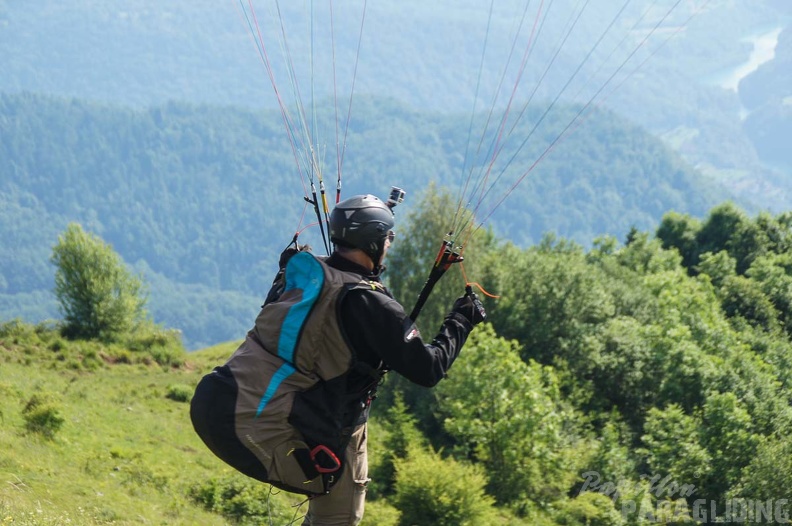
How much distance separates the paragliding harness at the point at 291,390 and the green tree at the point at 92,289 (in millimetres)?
47834

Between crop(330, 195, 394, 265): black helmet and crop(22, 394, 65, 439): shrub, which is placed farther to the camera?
crop(22, 394, 65, 439): shrub

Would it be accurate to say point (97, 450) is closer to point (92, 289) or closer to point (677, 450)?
point (677, 450)

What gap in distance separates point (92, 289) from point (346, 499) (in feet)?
173

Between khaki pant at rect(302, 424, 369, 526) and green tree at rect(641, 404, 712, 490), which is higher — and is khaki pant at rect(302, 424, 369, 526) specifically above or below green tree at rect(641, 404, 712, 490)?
below

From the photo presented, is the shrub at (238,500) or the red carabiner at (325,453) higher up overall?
the shrub at (238,500)

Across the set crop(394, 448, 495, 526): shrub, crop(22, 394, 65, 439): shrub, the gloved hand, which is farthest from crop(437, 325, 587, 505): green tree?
the gloved hand

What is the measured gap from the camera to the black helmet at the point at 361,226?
6.46 m

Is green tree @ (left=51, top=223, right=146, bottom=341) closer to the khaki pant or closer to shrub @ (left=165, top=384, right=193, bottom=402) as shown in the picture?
shrub @ (left=165, top=384, right=193, bottom=402)

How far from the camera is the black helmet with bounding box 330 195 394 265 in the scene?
6.46 m

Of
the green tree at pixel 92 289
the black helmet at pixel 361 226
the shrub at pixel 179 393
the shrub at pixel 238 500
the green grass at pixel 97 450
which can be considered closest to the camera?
the black helmet at pixel 361 226

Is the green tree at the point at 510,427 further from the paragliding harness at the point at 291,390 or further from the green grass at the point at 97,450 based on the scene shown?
the paragliding harness at the point at 291,390

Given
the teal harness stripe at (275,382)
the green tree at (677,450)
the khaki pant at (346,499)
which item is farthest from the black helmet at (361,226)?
the green tree at (677,450)

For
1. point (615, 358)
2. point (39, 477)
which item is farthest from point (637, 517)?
point (615, 358)

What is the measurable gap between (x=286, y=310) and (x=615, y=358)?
46.6m
